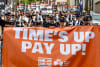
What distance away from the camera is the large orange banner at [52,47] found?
4.60 meters

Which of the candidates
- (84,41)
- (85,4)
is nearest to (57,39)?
(84,41)

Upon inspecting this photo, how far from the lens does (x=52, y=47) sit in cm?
469

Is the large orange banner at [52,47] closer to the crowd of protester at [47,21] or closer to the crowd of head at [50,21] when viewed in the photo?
the crowd of protester at [47,21]

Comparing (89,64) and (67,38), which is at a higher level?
(67,38)

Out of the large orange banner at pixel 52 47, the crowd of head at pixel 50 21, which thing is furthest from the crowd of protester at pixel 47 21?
the large orange banner at pixel 52 47

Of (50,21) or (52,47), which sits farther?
(50,21)

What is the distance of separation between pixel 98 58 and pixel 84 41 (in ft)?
1.53

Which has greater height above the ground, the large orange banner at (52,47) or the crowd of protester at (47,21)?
the crowd of protester at (47,21)

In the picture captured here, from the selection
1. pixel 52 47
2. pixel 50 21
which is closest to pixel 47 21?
pixel 50 21

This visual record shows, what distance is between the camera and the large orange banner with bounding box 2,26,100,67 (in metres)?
4.60

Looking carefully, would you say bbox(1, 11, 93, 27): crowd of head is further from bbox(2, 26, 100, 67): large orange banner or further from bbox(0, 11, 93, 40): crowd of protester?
bbox(2, 26, 100, 67): large orange banner

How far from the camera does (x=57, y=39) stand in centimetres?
472

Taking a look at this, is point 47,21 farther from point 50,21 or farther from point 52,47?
point 52,47

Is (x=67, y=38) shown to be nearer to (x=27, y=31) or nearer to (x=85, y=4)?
(x=27, y=31)
